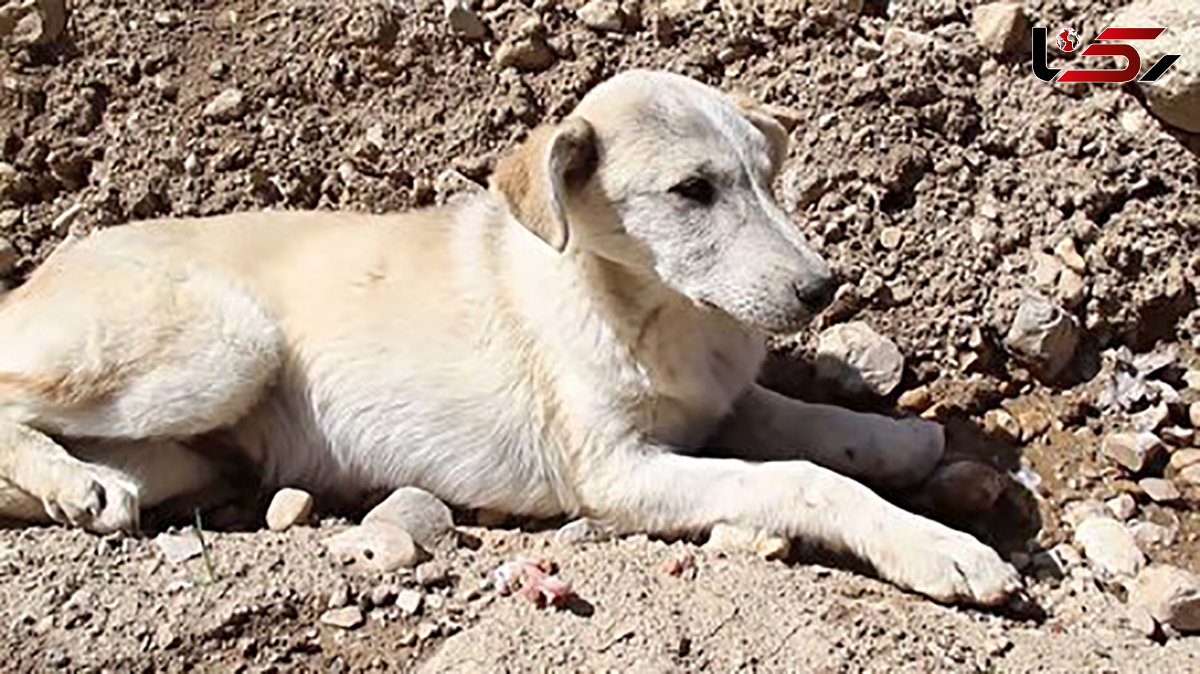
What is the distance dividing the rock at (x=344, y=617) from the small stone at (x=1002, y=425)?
6.56 feet

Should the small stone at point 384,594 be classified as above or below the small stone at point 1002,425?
below

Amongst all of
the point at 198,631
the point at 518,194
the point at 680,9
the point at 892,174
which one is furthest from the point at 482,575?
the point at 680,9

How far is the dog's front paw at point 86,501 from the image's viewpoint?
4152 millimetres

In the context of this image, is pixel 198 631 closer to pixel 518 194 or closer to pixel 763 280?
pixel 518 194

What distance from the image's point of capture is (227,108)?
5676mm

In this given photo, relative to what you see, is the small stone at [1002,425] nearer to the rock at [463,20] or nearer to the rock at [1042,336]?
the rock at [1042,336]

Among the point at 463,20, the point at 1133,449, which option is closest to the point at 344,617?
the point at 1133,449

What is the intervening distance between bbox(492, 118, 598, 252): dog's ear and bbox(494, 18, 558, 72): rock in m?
→ 1.45

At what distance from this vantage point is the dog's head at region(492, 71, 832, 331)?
4.04 metres

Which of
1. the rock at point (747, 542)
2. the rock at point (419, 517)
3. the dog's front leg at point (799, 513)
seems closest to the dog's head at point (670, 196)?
the dog's front leg at point (799, 513)

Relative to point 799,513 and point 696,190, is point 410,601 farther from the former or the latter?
point 696,190

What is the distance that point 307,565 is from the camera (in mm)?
3982

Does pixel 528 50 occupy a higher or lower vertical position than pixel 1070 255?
higher

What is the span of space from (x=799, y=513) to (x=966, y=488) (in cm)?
58
